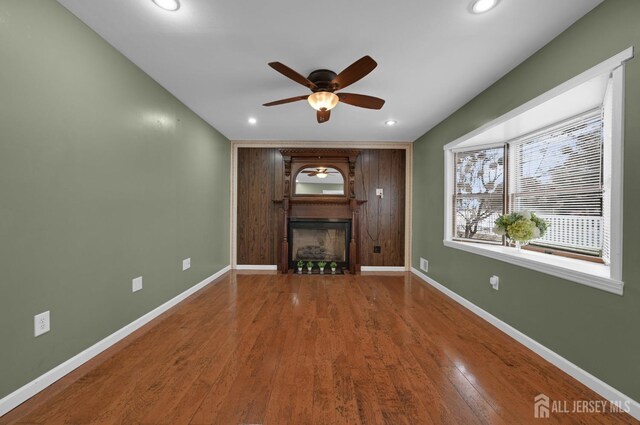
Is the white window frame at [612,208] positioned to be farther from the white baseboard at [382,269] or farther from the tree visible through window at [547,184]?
the white baseboard at [382,269]

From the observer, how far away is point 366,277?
4266 millimetres

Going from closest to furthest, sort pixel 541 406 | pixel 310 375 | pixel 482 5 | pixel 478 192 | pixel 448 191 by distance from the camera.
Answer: pixel 541 406
pixel 482 5
pixel 310 375
pixel 478 192
pixel 448 191

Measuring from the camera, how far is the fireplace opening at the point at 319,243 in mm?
4711

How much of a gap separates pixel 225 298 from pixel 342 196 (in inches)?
99.3

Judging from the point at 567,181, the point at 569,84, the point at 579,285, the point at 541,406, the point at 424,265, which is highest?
the point at 569,84

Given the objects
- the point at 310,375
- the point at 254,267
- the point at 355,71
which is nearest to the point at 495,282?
the point at 310,375

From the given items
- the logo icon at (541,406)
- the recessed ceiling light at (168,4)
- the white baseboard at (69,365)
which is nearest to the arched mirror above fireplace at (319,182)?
the white baseboard at (69,365)

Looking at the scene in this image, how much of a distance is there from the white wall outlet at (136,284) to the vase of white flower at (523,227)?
11.5ft

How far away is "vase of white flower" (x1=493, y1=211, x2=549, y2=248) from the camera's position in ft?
7.84

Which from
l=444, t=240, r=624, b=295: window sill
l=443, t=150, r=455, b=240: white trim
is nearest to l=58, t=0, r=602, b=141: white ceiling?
l=443, t=150, r=455, b=240: white trim

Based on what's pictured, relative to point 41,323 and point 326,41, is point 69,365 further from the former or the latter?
point 326,41

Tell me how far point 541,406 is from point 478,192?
2379mm

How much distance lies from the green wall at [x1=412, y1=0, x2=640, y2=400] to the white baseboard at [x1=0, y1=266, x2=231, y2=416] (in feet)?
10.8

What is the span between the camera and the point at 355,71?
197 centimetres
